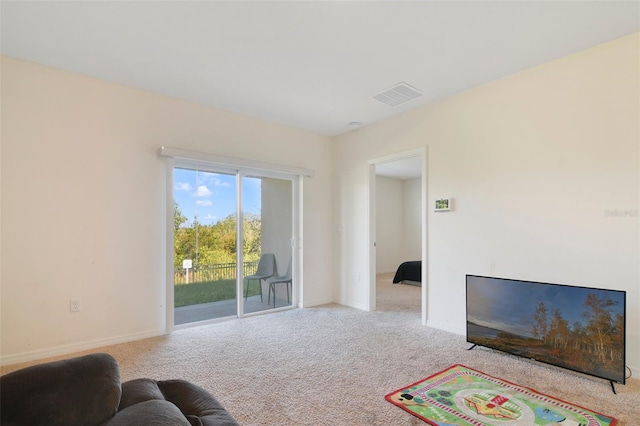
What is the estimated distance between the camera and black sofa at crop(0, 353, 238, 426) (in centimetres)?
102

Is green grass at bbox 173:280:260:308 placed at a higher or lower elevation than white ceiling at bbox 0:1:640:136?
lower

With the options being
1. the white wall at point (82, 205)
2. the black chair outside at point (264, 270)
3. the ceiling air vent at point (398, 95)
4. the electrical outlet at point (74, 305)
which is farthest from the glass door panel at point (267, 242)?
the ceiling air vent at point (398, 95)

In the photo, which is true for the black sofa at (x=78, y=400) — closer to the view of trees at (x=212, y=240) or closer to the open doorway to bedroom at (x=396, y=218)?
the view of trees at (x=212, y=240)

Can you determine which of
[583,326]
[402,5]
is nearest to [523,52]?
[402,5]

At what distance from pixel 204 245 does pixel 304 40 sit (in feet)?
8.48

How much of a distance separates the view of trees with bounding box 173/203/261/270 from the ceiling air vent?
2257mm

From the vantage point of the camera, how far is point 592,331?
240cm

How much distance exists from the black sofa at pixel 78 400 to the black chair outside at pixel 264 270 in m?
2.98

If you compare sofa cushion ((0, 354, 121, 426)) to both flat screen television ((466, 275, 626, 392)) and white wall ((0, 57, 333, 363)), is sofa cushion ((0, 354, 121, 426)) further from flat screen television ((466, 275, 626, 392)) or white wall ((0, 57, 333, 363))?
flat screen television ((466, 275, 626, 392))

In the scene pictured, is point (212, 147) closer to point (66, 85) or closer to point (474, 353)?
Result: point (66, 85)

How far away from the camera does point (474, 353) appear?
2.97 meters

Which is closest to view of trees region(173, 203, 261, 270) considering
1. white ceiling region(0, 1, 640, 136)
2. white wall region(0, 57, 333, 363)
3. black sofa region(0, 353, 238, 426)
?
white wall region(0, 57, 333, 363)

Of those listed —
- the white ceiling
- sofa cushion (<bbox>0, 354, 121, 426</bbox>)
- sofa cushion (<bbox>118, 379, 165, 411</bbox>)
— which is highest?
the white ceiling

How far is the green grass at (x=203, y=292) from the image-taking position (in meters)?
3.73
